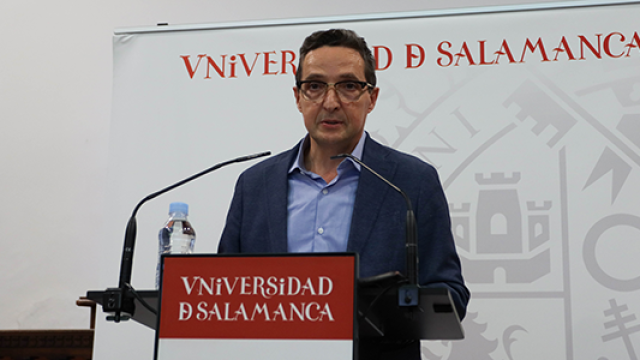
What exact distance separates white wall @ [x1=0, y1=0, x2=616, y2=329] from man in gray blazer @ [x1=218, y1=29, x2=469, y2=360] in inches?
67.3

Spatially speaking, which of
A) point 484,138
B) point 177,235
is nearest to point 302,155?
point 177,235

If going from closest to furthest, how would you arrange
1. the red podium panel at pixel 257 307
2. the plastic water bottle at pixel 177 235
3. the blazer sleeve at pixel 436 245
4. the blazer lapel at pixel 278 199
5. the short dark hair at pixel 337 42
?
the red podium panel at pixel 257 307, the blazer sleeve at pixel 436 245, the blazer lapel at pixel 278 199, the short dark hair at pixel 337 42, the plastic water bottle at pixel 177 235

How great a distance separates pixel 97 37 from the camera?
3.71 meters

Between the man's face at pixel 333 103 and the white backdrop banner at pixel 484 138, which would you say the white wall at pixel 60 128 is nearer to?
the white backdrop banner at pixel 484 138

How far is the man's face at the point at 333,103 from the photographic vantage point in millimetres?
1909

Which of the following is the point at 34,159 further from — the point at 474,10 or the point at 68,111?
the point at 474,10

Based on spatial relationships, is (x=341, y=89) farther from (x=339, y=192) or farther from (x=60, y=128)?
(x=60, y=128)

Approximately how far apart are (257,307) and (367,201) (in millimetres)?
677

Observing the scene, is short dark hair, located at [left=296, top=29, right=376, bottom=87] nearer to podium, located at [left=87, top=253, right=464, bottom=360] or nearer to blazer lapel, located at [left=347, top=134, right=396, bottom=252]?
blazer lapel, located at [left=347, top=134, right=396, bottom=252]

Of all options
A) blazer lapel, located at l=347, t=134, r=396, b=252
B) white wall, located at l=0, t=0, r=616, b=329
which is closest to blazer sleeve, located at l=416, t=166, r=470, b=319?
blazer lapel, located at l=347, t=134, r=396, b=252

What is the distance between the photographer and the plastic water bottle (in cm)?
252

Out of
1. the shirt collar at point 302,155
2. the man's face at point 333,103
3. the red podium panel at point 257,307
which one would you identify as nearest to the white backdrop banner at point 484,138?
the shirt collar at point 302,155

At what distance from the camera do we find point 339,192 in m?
1.93

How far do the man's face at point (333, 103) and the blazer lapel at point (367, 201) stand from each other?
0.11 meters
